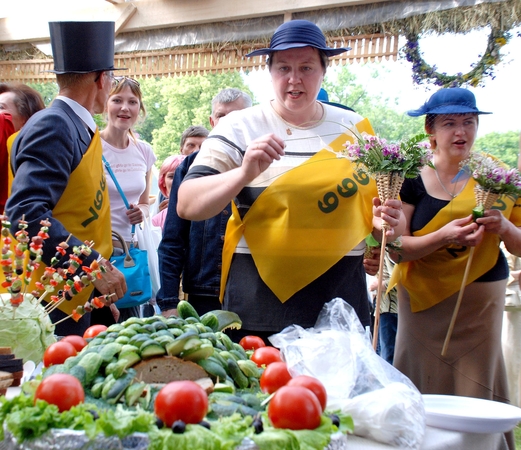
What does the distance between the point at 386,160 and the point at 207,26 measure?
175 inches

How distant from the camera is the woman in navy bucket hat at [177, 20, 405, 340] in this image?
2.46 metres

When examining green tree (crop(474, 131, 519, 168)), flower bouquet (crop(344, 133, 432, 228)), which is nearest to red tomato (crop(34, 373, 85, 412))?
flower bouquet (crop(344, 133, 432, 228))

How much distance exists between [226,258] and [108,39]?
119 cm

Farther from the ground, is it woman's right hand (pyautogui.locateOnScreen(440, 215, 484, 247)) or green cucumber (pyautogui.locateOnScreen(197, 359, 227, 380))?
woman's right hand (pyautogui.locateOnScreen(440, 215, 484, 247))

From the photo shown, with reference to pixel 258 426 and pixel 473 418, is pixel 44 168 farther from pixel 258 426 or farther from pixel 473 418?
pixel 473 418

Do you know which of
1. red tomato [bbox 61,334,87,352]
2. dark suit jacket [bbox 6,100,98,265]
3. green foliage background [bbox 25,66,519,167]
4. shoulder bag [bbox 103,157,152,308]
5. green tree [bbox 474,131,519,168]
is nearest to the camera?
red tomato [bbox 61,334,87,352]

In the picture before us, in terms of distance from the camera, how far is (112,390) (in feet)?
4.65

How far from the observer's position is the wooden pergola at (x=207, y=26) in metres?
5.77

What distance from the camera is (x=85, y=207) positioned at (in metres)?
2.74

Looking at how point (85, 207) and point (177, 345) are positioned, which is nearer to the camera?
point (177, 345)

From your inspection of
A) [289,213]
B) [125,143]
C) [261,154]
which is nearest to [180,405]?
[261,154]

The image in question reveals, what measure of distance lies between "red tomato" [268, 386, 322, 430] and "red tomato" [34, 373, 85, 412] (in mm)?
403

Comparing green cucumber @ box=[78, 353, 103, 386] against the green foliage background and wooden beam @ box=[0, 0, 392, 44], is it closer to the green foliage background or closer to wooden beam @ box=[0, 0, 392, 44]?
wooden beam @ box=[0, 0, 392, 44]

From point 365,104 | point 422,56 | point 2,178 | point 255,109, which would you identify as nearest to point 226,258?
point 255,109
